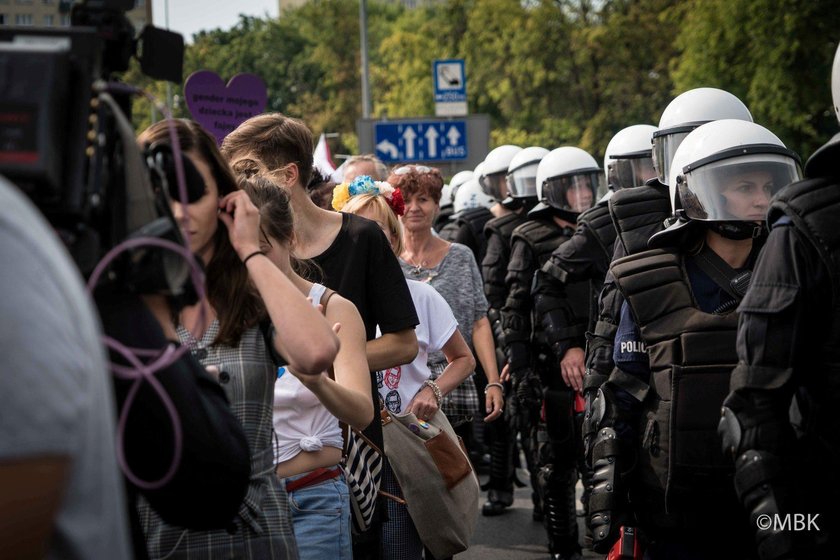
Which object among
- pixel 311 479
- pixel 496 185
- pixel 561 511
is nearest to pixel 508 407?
pixel 561 511

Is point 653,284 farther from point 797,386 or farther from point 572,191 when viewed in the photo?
point 572,191

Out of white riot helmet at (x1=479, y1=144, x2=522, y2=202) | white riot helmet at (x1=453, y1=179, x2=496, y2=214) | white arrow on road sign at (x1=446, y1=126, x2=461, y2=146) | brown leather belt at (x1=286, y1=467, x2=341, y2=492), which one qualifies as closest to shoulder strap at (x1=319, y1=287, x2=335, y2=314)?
brown leather belt at (x1=286, y1=467, x2=341, y2=492)

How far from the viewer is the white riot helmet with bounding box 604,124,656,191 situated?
23.7 feet

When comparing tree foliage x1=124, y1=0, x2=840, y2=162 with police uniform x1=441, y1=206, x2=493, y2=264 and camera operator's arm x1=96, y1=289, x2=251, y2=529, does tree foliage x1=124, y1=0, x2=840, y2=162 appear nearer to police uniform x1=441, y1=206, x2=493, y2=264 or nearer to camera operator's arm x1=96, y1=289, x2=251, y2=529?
camera operator's arm x1=96, y1=289, x2=251, y2=529

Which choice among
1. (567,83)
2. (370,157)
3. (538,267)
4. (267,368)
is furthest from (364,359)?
(567,83)

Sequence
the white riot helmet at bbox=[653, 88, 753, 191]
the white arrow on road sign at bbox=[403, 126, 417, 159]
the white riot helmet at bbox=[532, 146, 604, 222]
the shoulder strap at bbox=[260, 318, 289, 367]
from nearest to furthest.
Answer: the shoulder strap at bbox=[260, 318, 289, 367], the white riot helmet at bbox=[653, 88, 753, 191], the white riot helmet at bbox=[532, 146, 604, 222], the white arrow on road sign at bbox=[403, 126, 417, 159]

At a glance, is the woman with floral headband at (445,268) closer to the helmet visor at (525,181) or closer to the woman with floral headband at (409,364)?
→ the woman with floral headband at (409,364)

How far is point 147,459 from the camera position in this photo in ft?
6.75

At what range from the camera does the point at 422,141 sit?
21.2 m

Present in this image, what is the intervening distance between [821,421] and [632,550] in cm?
108

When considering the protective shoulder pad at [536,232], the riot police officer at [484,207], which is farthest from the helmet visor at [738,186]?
the riot police officer at [484,207]

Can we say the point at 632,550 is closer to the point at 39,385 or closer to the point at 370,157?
the point at 39,385

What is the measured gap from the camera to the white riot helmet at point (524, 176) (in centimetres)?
1027

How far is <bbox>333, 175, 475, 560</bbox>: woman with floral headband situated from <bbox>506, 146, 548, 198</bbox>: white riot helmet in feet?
13.7
